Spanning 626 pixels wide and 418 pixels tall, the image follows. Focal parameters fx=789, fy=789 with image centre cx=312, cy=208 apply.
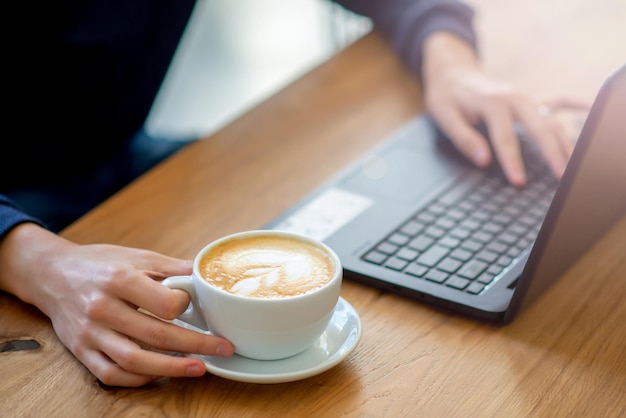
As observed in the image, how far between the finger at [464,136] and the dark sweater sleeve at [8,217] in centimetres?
58

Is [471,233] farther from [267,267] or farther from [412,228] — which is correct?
[267,267]

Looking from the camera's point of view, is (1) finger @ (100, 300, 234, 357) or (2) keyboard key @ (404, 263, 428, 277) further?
(2) keyboard key @ (404, 263, 428, 277)

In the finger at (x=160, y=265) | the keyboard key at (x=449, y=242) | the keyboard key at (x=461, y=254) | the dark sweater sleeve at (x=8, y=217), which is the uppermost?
the finger at (x=160, y=265)

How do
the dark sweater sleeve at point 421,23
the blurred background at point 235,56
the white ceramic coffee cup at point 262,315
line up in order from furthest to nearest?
the blurred background at point 235,56 → the dark sweater sleeve at point 421,23 → the white ceramic coffee cup at point 262,315

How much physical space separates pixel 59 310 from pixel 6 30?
615 millimetres

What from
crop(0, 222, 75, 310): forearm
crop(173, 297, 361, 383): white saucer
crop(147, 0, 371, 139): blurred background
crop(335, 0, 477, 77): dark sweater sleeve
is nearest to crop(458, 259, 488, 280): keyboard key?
crop(173, 297, 361, 383): white saucer

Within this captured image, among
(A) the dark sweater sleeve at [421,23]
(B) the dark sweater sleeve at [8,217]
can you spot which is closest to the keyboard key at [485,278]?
(B) the dark sweater sleeve at [8,217]

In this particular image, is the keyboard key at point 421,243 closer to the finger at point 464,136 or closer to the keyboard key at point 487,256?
the keyboard key at point 487,256

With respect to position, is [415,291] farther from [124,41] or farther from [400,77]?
[124,41]

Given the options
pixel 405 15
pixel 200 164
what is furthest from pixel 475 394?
pixel 405 15

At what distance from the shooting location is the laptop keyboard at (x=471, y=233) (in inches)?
33.4

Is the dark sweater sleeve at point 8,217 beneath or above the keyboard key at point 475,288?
above

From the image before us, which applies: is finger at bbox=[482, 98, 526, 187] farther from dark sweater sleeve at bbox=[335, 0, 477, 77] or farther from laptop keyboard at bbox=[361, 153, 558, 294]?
dark sweater sleeve at bbox=[335, 0, 477, 77]

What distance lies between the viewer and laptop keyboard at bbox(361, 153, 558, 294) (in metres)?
0.85
